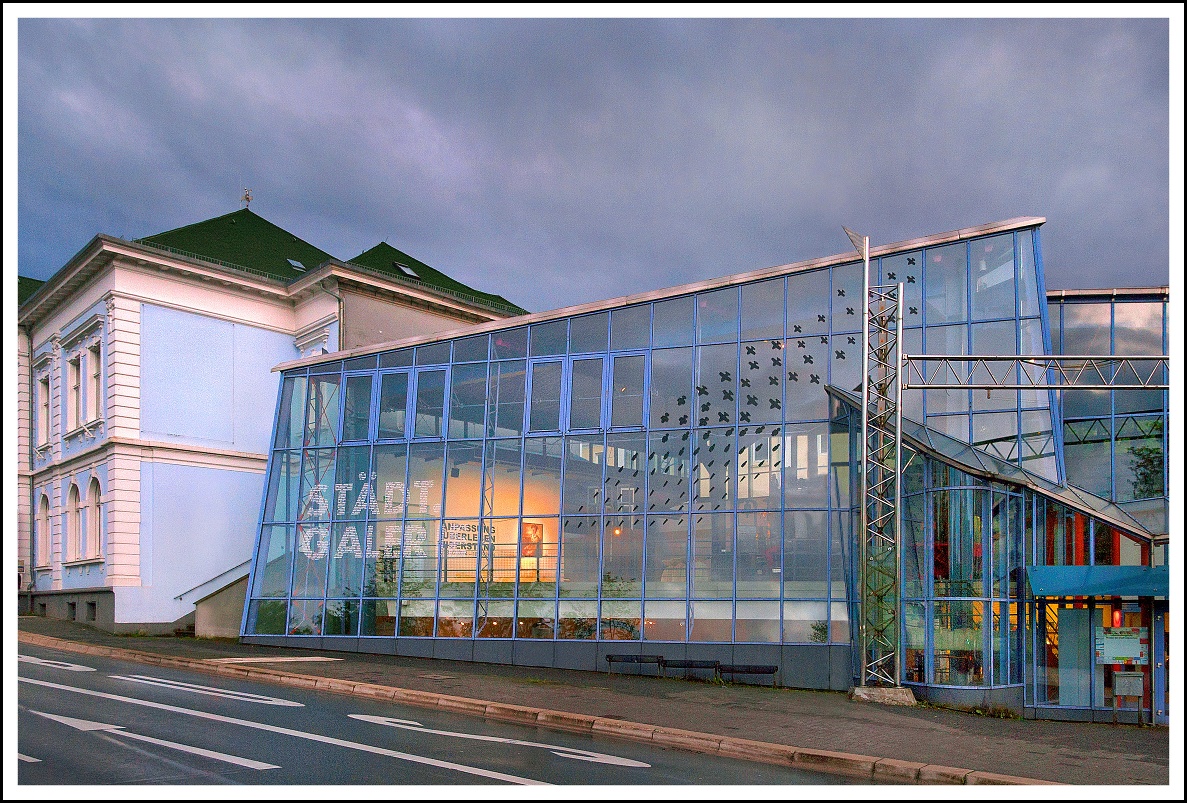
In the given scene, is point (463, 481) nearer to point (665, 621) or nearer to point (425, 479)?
point (425, 479)

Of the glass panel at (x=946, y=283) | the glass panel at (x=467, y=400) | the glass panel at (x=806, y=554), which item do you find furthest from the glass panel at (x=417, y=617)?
the glass panel at (x=946, y=283)

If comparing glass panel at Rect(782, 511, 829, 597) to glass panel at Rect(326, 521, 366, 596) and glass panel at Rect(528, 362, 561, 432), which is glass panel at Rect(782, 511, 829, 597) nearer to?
glass panel at Rect(528, 362, 561, 432)

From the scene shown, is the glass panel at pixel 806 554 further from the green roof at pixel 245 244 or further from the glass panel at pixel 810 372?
the green roof at pixel 245 244

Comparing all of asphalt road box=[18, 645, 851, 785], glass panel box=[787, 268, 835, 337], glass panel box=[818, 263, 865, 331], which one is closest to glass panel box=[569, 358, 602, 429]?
glass panel box=[787, 268, 835, 337]

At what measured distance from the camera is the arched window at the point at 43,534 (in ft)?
136

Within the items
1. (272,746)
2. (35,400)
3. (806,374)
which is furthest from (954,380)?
(35,400)

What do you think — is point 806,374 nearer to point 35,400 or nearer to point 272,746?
point 272,746

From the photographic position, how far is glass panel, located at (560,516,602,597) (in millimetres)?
24453

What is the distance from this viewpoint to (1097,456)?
84.8 ft

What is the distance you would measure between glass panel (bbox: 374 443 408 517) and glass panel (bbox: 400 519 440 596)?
29.6 inches

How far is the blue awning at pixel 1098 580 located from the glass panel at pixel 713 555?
6.14 meters

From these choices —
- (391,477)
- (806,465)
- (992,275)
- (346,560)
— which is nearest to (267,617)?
(346,560)

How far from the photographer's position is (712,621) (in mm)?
23094

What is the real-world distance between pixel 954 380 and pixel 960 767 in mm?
11084
